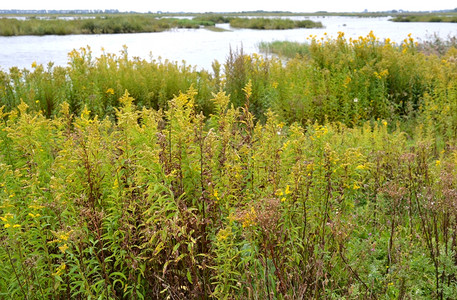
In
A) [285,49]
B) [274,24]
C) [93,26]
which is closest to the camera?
[285,49]

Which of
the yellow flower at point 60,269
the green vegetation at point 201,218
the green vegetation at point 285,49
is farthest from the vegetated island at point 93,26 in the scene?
the yellow flower at point 60,269

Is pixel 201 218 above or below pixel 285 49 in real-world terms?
below

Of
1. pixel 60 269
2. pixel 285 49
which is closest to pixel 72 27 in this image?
pixel 285 49

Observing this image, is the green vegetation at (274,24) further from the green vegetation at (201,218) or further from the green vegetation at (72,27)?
the green vegetation at (201,218)

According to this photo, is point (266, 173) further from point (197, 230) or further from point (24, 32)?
point (24, 32)

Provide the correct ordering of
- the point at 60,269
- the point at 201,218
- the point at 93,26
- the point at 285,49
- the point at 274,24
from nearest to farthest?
the point at 60,269 → the point at 201,218 → the point at 285,49 → the point at 93,26 → the point at 274,24

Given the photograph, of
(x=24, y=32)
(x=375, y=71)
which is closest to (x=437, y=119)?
(x=375, y=71)

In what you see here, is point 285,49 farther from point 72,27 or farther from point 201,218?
point 72,27

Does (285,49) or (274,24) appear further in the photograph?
(274,24)

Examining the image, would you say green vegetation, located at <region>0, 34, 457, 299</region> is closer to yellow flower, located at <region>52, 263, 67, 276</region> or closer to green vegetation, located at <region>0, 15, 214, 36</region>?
yellow flower, located at <region>52, 263, 67, 276</region>

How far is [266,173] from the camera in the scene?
3.11 metres

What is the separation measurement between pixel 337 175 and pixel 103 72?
6.13 meters

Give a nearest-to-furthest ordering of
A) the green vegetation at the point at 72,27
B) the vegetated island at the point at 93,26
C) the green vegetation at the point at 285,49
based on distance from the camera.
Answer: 1. the green vegetation at the point at 285,49
2. the green vegetation at the point at 72,27
3. the vegetated island at the point at 93,26

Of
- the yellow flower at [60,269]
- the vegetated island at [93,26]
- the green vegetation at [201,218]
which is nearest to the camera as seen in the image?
the yellow flower at [60,269]
